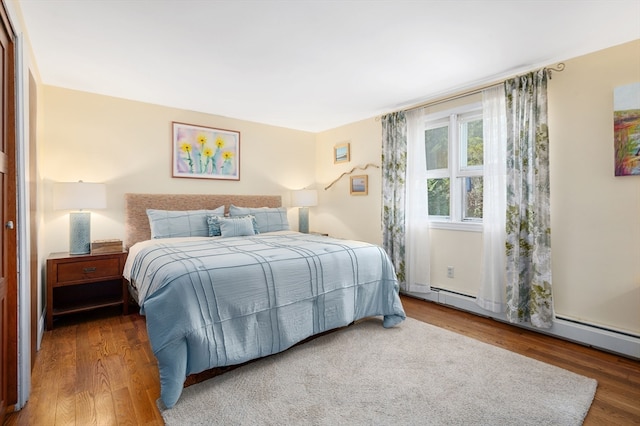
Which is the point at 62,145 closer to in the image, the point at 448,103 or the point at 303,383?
the point at 303,383

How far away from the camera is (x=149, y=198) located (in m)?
3.69

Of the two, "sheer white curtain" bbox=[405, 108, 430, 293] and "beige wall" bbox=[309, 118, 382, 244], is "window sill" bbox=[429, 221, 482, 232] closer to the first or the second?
"sheer white curtain" bbox=[405, 108, 430, 293]

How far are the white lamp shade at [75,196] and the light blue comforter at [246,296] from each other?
747mm

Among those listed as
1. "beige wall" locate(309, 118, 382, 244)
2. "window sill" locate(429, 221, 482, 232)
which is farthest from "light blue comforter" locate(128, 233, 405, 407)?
"beige wall" locate(309, 118, 382, 244)

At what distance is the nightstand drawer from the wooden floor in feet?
1.42

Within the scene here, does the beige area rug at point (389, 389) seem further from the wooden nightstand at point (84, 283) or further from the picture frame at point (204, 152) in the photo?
the picture frame at point (204, 152)

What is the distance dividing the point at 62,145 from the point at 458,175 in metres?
4.15

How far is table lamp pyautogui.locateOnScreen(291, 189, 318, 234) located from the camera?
4.70 m

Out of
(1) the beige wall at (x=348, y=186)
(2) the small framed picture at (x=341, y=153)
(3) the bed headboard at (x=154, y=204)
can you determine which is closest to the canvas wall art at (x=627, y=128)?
(1) the beige wall at (x=348, y=186)

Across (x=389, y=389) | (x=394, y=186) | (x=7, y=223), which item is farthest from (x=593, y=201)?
(x=7, y=223)

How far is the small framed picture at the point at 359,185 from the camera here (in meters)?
4.44

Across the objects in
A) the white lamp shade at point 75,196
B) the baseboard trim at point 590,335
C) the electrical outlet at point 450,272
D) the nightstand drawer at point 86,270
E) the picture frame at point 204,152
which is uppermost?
the picture frame at point 204,152

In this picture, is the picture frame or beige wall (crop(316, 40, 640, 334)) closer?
beige wall (crop(316, 40, 640, 334))

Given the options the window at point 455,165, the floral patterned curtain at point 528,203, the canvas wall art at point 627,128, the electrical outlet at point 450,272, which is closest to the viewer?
the canvas wall art at point 627,128
